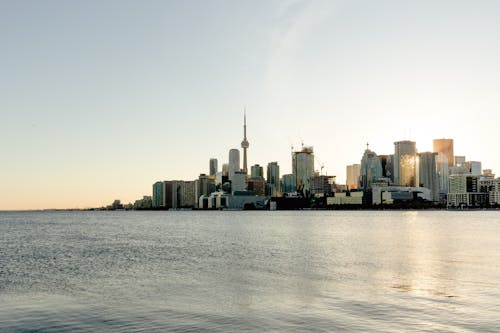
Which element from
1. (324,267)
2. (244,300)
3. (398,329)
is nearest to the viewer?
(398,329)

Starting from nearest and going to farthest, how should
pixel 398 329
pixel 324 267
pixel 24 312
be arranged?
pixel 398 329 < pixel 24 312 < pixel 324 267

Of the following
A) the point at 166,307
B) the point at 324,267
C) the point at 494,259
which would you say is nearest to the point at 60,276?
the point at 166,307

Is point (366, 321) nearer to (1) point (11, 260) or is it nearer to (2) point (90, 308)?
(2) point (90, 308)

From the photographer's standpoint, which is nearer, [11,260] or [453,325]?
[453,325]

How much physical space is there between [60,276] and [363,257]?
46.4 metres

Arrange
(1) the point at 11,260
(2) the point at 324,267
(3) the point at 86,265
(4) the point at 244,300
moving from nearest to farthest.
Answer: (4) the point at 244,300
(2) the point at 324,267
(3) the point at 86,265
(1) the point at 11,260

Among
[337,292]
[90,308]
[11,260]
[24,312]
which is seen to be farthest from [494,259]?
[11,260]

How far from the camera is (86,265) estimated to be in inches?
2894

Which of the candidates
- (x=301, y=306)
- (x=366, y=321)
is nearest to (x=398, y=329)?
(x=366, y=321)

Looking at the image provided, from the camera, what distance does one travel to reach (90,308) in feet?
140

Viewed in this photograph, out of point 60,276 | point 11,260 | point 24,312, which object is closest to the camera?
point 24,312

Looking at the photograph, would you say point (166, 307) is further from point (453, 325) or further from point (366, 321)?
point (453, 325)

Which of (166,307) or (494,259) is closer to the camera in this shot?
(166,307)

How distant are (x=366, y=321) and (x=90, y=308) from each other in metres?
22.5
